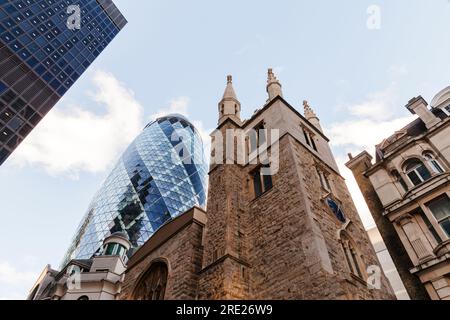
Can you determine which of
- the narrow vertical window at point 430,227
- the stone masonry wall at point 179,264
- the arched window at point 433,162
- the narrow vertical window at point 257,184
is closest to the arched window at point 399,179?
the arched window at point 433,162

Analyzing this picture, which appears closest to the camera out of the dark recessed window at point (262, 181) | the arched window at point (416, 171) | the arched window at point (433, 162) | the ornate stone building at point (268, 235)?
the ornate stone building at point (268, 235)

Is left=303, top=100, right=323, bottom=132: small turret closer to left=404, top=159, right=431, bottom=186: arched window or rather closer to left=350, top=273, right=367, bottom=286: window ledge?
left=404, top=159, right=431, bottom=186: arched window

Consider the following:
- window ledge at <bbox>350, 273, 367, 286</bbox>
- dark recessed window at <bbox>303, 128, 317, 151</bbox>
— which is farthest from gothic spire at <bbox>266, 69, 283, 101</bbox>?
window ledge at <bbox>350, 273, 367, 286</bbox>

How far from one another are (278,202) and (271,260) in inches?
106

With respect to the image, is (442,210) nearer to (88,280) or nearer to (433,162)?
(433,162)

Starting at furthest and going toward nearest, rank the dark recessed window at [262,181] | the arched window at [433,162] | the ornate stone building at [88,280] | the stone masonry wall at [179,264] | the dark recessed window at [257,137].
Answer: the ornate stone building at [88,280]
the dark recessed window at [257,137]
the dark recessed window at [262,181]
the arched window at [433,162]
the stone masonry wall at [179,264]

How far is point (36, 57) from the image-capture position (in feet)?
134

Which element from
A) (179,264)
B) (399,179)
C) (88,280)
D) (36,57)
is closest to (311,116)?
(399,179)

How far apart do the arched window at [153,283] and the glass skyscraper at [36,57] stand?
32.6 metres

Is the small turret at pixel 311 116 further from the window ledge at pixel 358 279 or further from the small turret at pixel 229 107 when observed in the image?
the window ledge at pixel 358 279

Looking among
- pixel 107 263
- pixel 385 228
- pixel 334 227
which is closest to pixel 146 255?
pixel 334 227

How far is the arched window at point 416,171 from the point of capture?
511 inches

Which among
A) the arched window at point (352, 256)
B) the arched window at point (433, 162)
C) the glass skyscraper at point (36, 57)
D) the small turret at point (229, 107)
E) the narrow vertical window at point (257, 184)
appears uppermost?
the glass skyscraper at point (36, 57)
